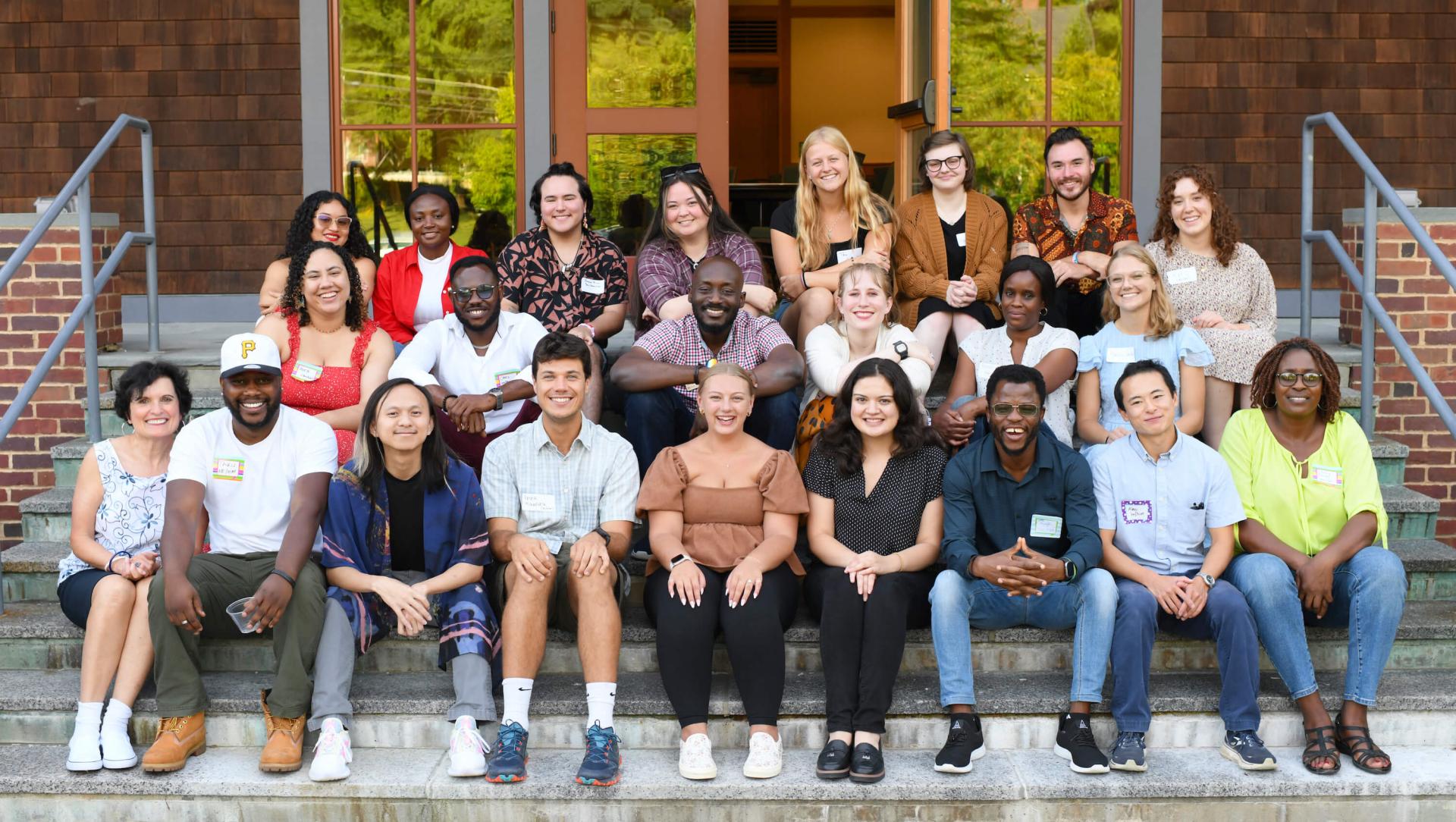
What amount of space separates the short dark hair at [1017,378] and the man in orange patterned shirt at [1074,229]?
1184mm

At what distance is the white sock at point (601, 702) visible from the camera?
143 inches

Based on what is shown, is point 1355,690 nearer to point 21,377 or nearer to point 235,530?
point 235,530

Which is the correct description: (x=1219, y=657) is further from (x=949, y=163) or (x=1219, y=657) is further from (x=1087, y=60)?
Answer: (x=1087, y=60)

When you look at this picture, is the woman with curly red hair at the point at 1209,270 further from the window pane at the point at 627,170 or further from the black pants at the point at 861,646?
the window pane at the point at 627,170

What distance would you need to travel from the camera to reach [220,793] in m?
3.54

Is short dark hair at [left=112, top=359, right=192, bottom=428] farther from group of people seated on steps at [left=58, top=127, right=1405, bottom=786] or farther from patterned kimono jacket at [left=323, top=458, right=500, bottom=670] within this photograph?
patterned kimono jacket at [left=323, top=458, right=500, bottom=670]

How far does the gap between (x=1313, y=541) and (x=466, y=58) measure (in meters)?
4.57

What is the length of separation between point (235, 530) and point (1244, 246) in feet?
11.6

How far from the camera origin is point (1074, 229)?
514 centimetres

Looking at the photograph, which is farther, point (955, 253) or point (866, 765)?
point (955, 253)

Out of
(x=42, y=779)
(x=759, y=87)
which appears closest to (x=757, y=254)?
(x=42, y=779)

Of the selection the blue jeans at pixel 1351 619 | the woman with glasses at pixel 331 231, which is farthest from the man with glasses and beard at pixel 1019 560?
the woman with glasses at pixel 331 231

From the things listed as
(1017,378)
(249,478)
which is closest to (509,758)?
(249,478)

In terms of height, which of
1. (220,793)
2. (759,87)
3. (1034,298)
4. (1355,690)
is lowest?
(220,793)
